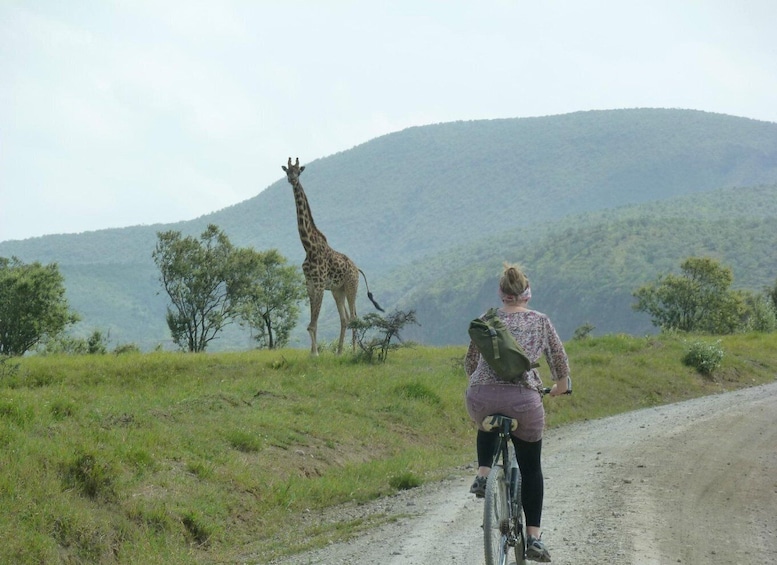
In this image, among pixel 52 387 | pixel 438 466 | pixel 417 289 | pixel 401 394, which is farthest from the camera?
pixel 417 289

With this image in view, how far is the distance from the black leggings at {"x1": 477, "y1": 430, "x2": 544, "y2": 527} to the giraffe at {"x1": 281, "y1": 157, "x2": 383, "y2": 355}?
14961 millimetres

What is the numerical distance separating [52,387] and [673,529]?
1142 centimetres

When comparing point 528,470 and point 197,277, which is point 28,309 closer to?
point 197,277

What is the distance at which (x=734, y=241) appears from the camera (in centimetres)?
11738

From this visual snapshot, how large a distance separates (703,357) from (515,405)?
19688 mm

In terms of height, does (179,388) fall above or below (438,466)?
above

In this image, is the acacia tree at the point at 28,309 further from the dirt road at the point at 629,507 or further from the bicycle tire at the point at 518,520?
the bicycle tire at the point at 518,520

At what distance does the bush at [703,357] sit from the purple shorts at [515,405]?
63.3ft

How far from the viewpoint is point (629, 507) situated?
32.0ft

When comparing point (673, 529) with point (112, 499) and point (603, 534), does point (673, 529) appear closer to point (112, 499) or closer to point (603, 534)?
point (603, 534)

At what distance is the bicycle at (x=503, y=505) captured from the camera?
6922 mm

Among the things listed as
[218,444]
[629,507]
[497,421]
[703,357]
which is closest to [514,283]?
[497,421]

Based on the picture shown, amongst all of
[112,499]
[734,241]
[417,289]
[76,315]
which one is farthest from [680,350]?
[417,289]

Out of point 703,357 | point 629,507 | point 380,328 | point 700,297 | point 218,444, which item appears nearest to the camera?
point 629,507
